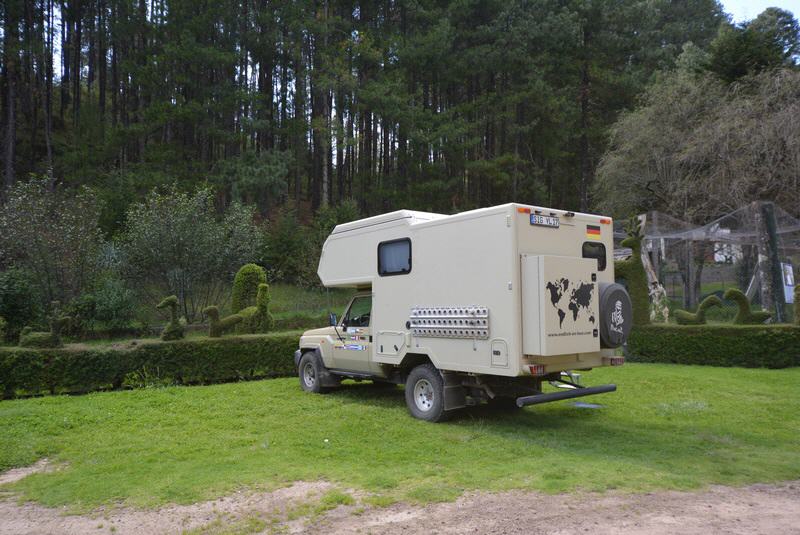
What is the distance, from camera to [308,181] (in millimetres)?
40500

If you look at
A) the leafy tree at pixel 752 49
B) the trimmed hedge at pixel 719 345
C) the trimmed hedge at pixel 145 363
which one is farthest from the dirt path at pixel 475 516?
the leafy tree at pixel 752 49

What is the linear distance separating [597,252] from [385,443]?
3805 millimetres

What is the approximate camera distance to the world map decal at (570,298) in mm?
6914

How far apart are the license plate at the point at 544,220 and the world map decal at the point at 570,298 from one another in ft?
2.45

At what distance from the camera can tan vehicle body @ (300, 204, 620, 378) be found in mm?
6918

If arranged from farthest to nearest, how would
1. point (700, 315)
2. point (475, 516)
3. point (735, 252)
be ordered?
1. point (735, 252)
2. point (700, 315)
3. point (475, 516)

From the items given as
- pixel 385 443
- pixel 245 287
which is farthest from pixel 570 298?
pixel 245 287

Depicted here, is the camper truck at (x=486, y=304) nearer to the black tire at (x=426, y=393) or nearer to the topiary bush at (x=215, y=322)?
the black tire at (x=426, y=393)

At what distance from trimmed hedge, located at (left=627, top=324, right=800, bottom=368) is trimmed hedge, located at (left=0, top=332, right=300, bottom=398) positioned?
26.9ft

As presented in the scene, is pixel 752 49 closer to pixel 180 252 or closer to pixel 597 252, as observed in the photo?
pixel 597 252

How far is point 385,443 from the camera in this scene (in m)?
7.07

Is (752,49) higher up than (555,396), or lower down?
higher up

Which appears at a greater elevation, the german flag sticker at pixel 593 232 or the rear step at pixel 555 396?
the german flag sticker at pixel 593 232

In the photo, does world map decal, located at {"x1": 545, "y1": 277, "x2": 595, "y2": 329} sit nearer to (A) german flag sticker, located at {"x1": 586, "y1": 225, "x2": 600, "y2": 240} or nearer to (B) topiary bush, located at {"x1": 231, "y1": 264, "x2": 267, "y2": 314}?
(A) german flag sticker, located at {"x1": 586, "y1": 225, "x2": 600, "y2": 240}
